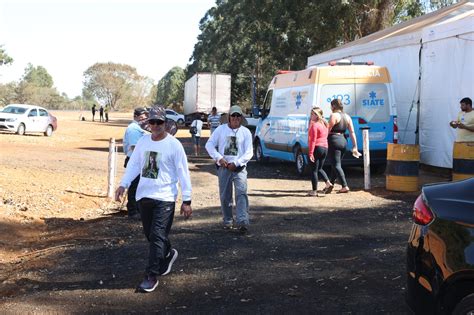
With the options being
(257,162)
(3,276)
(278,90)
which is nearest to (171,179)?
(3,276)

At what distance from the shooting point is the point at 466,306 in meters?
3.42

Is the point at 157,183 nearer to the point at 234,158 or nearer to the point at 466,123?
the point at 234,158

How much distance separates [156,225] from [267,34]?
34043mm

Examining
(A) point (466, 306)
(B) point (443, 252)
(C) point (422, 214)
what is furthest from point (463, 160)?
(A) point (466, 306)

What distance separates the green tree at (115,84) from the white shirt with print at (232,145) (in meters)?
105

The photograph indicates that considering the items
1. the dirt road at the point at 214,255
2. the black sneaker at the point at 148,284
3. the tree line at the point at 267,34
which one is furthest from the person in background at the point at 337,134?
the tree line at the point at 267,34

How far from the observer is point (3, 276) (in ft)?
20.2

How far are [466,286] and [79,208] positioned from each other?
7967 mm

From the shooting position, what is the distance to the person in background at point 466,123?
419 inches

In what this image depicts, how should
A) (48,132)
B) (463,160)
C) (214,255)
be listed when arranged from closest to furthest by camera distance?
(214,255) < (463,160) < (48,132)

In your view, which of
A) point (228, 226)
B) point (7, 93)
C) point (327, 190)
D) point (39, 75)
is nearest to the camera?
point (228, 226)

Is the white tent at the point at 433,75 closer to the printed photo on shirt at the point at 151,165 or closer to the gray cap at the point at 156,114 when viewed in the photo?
the gray cap at the point at 156,114

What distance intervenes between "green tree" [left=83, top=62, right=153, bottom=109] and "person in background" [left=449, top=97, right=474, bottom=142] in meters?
103

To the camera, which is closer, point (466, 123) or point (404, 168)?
point (466, 123)
